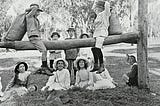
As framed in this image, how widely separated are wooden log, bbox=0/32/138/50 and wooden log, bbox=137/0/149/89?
15 centimetres

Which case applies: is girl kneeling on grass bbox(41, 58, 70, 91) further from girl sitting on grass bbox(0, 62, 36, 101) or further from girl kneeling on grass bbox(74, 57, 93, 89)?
girl sitting on grass bbox(0, 62, 36, 101)

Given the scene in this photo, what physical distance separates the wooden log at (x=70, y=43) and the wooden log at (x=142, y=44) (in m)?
0.15

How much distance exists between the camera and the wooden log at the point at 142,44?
5625mm

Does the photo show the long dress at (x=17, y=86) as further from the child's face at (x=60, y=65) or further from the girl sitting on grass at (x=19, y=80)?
the child's face at (x=60, y=65)

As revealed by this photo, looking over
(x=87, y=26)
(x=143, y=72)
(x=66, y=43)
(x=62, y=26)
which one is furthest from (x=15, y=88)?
(x=62, y=26)

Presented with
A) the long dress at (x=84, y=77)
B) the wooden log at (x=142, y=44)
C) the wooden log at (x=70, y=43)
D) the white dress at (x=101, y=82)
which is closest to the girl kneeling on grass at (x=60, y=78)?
the long dress at (x=84, y=77)

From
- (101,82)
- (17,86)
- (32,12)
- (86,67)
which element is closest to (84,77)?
(86,67)

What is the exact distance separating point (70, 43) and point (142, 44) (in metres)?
1.42

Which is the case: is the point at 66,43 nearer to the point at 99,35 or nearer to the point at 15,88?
the point at 99,35

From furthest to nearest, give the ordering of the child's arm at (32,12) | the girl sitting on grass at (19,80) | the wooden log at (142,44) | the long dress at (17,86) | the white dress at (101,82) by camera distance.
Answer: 1. the girl sitting on grass at (19,80)
2. the long dress at (17,86)
3. the white dress at (101,82)
4. the wooden log at (142,44)
5. the child's arm at (32,12)

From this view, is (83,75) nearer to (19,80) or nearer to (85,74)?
(85,74)

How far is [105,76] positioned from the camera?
271 inches

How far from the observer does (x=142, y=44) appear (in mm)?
5703

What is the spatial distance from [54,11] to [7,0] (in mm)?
5336
